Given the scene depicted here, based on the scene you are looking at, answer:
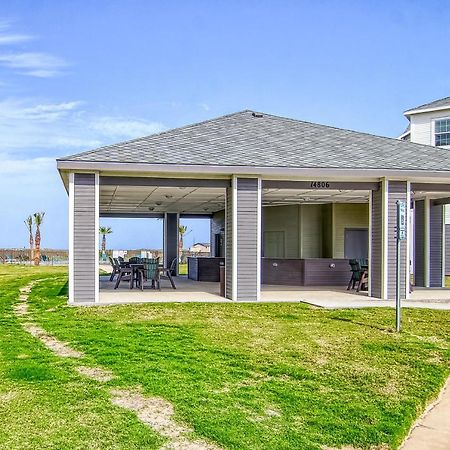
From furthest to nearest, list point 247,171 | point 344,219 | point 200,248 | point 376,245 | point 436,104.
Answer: point 200,248 < point 436,104 < point 344,219 < point 376,245 < point 247,171

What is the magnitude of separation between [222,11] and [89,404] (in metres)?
13.9

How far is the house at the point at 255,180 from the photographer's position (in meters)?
12.2

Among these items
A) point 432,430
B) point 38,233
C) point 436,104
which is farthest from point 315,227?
point 38,233

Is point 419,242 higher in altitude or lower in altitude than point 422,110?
lower

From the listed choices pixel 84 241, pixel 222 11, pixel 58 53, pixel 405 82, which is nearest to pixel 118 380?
pixel 84 241

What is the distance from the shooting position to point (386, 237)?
1334cm

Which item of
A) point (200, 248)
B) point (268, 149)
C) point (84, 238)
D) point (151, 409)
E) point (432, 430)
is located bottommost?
point (432, 430)

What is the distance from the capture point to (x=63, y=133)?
2650 centimetres

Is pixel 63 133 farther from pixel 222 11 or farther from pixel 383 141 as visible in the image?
pixel 383 141

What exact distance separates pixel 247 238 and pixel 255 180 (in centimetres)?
132

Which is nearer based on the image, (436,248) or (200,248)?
(436,248)

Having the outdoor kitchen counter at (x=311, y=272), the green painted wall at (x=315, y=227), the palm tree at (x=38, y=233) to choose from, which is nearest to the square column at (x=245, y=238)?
the outdoor kitchen counter at (x=311, y=272)

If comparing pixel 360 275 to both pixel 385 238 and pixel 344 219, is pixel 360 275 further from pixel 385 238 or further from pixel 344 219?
pixel 344 219

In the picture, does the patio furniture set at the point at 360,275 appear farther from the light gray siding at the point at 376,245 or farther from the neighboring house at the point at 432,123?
the neighboring house at the point at 432,123
